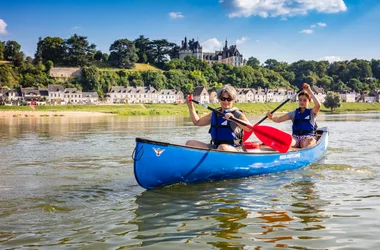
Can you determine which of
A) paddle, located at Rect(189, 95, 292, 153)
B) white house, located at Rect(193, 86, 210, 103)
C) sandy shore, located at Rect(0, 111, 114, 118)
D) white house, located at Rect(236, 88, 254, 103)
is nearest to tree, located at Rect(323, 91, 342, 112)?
white house, located at Rect(236, 88, 254, 103)

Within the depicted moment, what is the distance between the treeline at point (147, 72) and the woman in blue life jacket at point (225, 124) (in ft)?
337

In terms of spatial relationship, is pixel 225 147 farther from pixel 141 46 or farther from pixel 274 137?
pixel 141 46

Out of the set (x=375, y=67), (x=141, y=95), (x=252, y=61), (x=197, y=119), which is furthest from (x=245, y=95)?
(x=197, y=119)

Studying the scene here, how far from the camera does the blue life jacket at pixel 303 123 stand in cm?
1155

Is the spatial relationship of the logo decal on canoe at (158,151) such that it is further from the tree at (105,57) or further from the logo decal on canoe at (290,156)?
the tree at (105,57)

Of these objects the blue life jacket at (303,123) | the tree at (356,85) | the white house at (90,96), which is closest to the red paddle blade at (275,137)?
the blue life jacket at (303,123)

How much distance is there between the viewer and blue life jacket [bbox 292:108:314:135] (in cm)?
1155

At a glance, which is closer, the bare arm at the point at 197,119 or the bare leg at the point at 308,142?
the bare arm at the point at 197,119

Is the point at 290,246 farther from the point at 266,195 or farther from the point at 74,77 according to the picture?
the point at 74,77

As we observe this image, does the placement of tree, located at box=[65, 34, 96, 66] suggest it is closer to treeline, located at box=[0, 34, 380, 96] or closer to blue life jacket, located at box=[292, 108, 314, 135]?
treeline, located at box=[0, 34, 380, 96]

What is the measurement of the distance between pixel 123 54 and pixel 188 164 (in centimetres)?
13033

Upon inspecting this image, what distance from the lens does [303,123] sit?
38.5ft

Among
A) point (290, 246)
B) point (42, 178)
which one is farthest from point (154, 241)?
point (42, 178)

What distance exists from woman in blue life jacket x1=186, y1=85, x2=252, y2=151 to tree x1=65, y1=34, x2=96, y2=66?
124m
